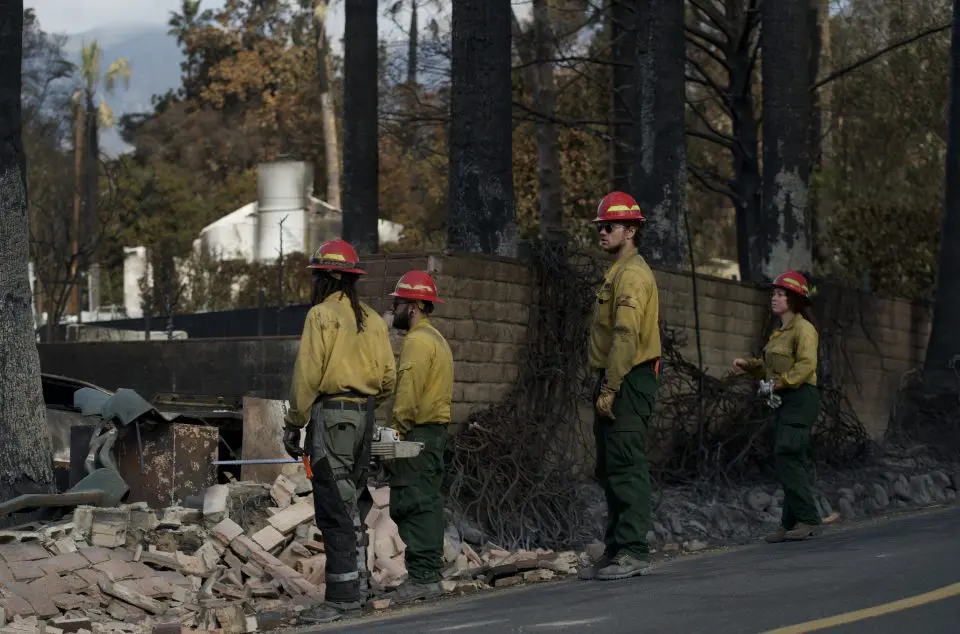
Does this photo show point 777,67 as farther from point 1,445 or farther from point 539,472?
point 1,445

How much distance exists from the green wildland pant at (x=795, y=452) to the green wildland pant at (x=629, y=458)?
8.98ft

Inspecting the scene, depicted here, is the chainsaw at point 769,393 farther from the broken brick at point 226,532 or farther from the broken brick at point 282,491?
the broken brick at point 226,532

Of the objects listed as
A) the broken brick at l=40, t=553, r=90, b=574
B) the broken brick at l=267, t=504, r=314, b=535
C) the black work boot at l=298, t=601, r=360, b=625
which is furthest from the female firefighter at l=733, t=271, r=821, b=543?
the broken brick at l=40, t=553, r=90, b=574

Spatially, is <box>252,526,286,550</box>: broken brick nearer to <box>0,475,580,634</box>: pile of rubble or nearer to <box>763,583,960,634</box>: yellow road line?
<box>0,475,580,634</box>: pile of rubble

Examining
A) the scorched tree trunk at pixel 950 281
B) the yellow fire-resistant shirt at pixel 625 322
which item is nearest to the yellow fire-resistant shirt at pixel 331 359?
the yellow fire-resistant shirt at pixel 625 322

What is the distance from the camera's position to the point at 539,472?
1180 cm

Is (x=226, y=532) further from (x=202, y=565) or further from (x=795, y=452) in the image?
(x=795, y=452)

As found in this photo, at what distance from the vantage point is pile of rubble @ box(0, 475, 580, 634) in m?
8.59

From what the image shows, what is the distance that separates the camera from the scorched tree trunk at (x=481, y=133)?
1419 centimetres

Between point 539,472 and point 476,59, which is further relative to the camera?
point 476,59

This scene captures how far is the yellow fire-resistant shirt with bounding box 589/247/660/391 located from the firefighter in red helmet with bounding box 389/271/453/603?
97 cm

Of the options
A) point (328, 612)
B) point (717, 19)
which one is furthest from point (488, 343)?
point (717, 19)

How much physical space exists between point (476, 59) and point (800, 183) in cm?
476

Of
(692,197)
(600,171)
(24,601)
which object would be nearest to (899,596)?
(24,601)
